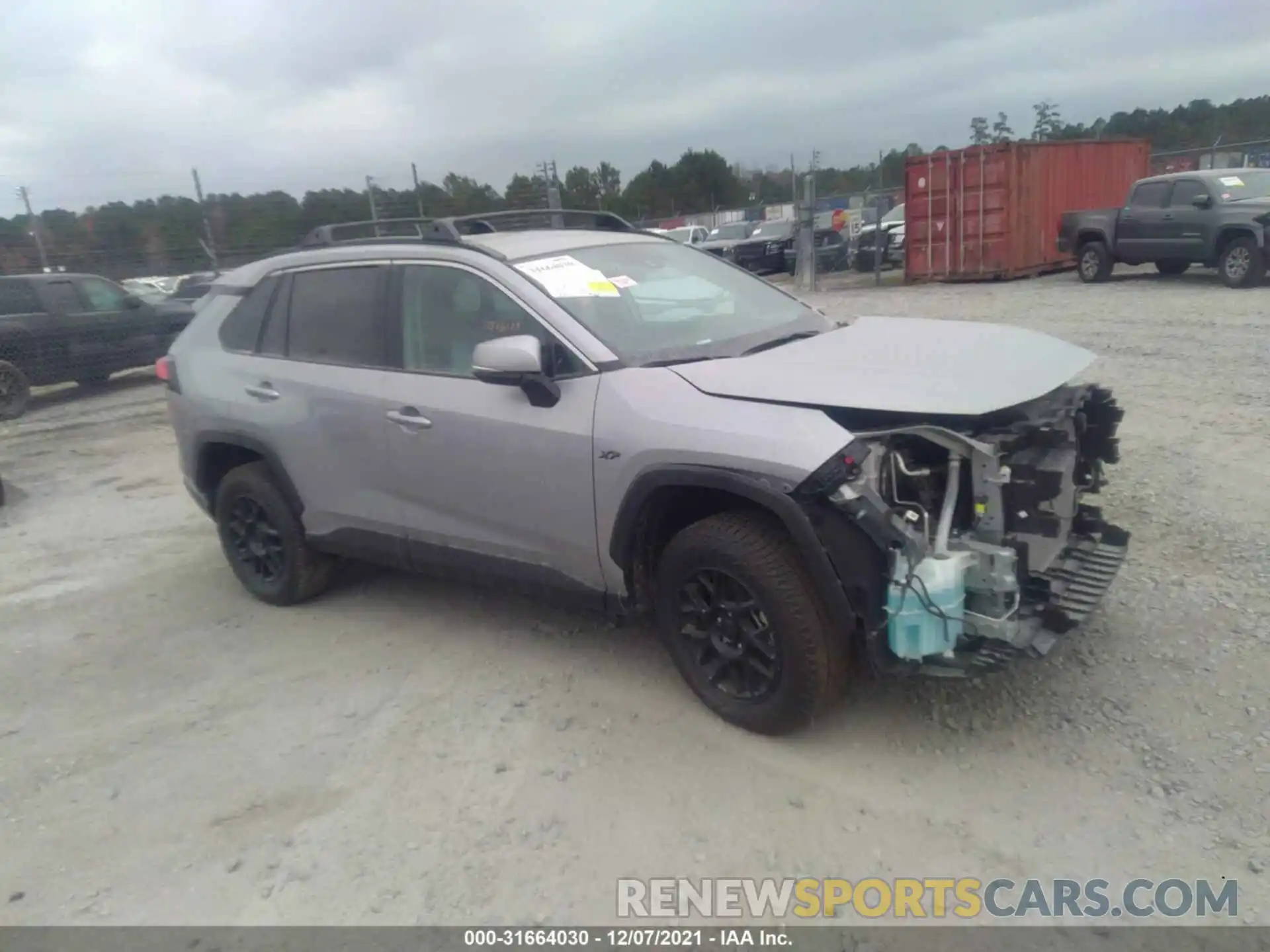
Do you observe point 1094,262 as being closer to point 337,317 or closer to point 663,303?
point 663,303

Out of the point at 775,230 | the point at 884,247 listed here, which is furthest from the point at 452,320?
the point at 884,247

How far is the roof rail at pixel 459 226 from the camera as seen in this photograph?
452 centimetres

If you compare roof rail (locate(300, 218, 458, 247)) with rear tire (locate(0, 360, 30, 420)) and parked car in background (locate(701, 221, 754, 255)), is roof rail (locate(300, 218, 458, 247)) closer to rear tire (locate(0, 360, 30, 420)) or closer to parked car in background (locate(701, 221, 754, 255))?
rear tire (locate(0, 360, 30, 420))

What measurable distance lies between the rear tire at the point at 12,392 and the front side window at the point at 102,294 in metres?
1.48

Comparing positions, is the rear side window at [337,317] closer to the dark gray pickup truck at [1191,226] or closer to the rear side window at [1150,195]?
the dark gray pickup truck at [1191,226]

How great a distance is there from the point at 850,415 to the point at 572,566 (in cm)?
128

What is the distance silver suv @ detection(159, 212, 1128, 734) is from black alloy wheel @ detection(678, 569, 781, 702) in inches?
0.4

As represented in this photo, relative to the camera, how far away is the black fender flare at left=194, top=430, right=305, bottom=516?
4.85 meters

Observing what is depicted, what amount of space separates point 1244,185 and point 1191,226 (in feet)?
2.67

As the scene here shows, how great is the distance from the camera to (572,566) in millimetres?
3875

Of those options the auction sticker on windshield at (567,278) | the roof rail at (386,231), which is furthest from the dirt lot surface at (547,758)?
the roof rail at (386,231)

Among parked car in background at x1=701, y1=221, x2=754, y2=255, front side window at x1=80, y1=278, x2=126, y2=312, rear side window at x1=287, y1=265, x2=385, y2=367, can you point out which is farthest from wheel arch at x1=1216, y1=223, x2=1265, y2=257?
front side window at x1=80, y1=278, x2=126, y2=312

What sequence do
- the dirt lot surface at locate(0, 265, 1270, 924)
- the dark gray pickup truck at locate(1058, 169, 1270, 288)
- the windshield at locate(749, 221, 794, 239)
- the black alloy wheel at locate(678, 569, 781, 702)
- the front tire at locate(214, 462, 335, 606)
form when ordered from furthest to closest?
the windshield at locate(749, 221, 794, 239) < the dark gray pickup truck at locate(1058, 169, 1270, 288) < the front tire at locate(214, 462, 335, 606) < the black alloy wheel at locate(678, 569, 781, 702) < the dirt lot surface at locate(0, 265, 1270, 924)

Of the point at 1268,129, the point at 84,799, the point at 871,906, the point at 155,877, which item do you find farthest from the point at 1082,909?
the point at 1268,129
